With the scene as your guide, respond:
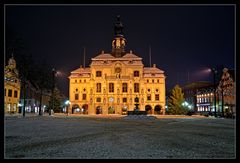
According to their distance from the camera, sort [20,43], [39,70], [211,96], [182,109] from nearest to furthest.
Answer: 1. [20,43]
2. [39,70]
3. [182,109]
4. [211,96]

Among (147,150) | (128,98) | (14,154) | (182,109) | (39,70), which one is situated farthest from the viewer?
(128,98)

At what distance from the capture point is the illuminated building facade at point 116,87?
73125mm

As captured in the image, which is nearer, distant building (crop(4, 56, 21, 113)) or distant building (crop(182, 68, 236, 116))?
distant building (crop(4, 56, 21, 113))

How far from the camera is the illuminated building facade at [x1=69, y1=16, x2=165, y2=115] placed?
73125 mm

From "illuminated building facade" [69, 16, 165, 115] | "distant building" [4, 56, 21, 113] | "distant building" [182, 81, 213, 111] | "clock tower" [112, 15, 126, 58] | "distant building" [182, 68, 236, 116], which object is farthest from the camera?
"distant building" [182, 81, 213, 111]

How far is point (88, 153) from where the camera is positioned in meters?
8.42

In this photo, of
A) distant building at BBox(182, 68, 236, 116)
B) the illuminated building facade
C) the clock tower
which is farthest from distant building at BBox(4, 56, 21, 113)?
distant building at BBox(182, 68, 236, 116)

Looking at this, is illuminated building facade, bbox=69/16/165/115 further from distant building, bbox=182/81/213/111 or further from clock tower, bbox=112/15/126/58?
distant building, bbox=182/81/213/111

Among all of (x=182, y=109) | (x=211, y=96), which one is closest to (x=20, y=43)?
(x=182, y=109)

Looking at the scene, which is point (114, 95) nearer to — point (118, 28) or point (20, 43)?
point (118, 28)

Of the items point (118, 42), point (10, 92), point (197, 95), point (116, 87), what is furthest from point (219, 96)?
point (10, 92)

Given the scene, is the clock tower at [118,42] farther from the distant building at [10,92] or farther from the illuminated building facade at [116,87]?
the distant building at [10,92]

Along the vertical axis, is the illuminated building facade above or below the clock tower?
below
